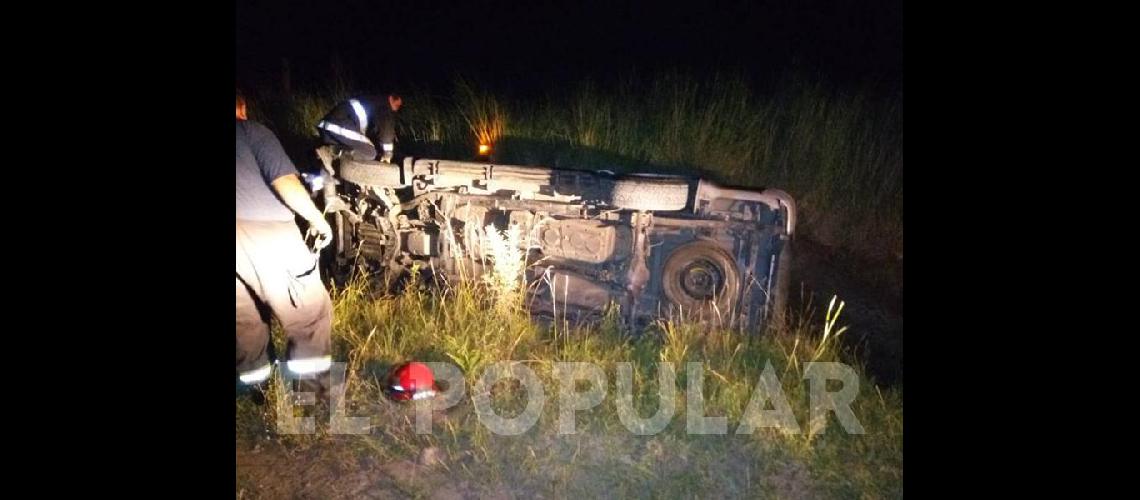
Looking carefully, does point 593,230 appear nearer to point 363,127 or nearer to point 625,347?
point 625,347

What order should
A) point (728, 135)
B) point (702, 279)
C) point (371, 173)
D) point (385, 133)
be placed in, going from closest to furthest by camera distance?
point (702, 279) → point (371, 173) → point (385, 133) → point (728, 135)

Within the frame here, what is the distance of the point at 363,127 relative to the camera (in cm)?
558

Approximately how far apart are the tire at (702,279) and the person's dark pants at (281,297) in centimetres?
201

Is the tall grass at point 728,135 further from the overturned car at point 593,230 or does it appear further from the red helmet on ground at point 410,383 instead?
the red helmet on ground at point 410,383

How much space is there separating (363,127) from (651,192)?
1957 millimetres

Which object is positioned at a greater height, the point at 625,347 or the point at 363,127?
the point at 363,127

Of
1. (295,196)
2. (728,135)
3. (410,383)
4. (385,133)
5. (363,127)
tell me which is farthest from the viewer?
(728,135)

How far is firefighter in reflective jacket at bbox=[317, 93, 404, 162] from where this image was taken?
5434 millimetres

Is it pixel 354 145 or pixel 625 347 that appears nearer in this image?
pixel 625 347

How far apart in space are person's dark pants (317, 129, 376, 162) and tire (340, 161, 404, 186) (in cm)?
5

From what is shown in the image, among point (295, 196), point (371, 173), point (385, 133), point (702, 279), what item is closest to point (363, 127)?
point (385, 133)
